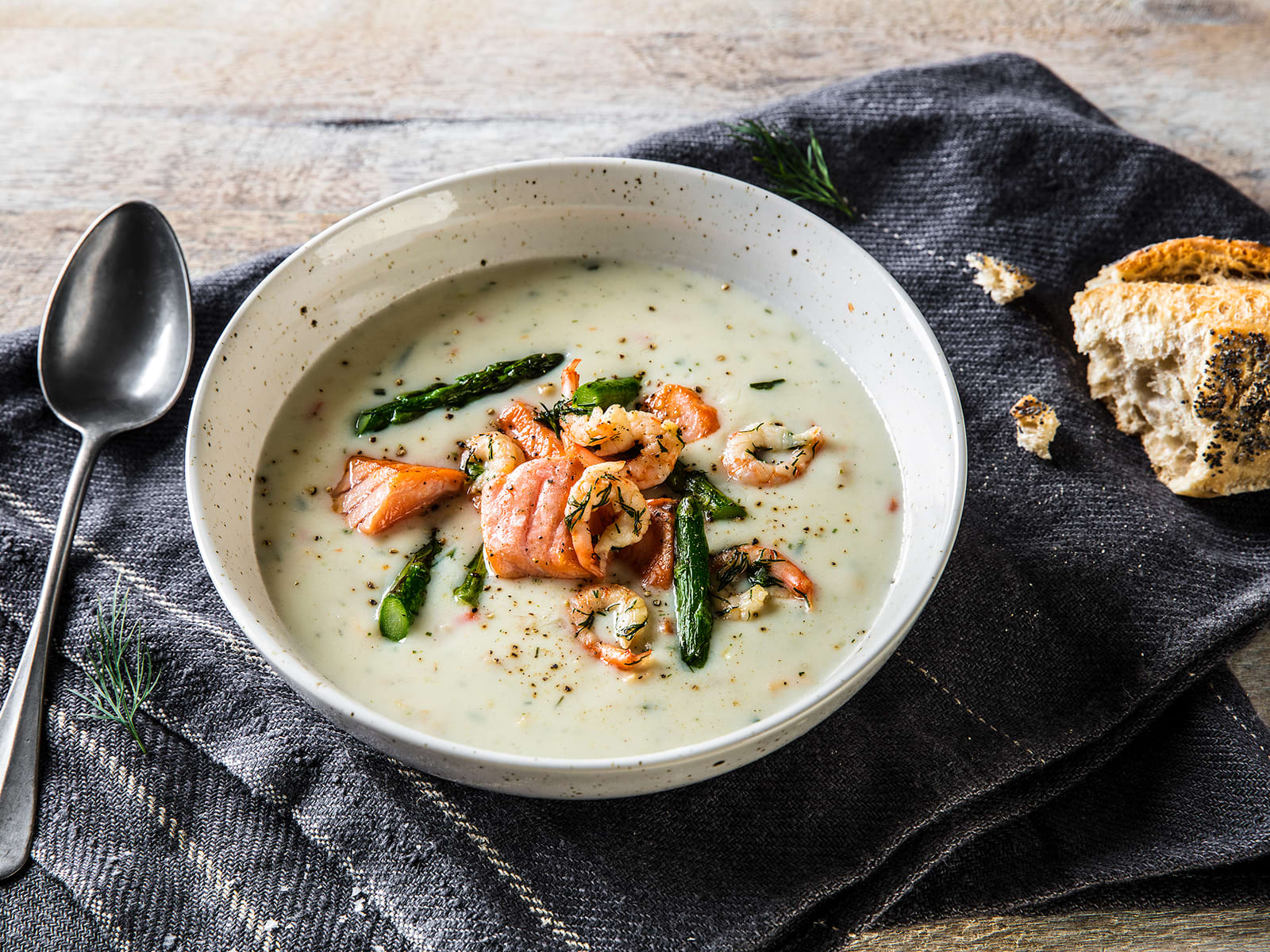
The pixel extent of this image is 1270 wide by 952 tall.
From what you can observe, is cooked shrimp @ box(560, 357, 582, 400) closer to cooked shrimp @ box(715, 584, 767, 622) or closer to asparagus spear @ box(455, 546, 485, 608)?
asparagus spear @ box(455, 546, 485, 608)

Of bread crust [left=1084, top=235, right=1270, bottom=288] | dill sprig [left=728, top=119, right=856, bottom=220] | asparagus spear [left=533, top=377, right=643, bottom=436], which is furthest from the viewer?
dill sprig [left=728, top=119, right=856, bottom=220]

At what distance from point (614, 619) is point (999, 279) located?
1.56 m

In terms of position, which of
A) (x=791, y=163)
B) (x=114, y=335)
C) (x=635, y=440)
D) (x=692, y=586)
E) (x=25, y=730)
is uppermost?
(x=791, y=163)

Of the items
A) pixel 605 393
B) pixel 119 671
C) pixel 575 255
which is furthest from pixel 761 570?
pixel 119 671

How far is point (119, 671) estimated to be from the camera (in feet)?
7.59

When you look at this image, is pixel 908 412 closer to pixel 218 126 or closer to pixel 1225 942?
pixel 1225 942

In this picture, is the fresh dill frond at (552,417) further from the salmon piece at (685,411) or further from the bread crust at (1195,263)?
the bread crust at (1195,263)

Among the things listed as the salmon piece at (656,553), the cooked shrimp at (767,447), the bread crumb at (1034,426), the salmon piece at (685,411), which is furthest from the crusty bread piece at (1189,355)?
the salmon piece at (656,553)

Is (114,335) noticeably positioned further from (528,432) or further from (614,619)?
(614,619)

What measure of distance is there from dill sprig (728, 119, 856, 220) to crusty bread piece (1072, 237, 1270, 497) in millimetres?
772

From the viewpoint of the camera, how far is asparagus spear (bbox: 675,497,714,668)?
81.5 inches

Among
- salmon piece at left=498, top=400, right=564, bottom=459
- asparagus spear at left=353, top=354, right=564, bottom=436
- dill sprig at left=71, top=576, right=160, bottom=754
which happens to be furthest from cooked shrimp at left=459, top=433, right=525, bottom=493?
dill sprig at left=71, top=576, right=160, bottom=754

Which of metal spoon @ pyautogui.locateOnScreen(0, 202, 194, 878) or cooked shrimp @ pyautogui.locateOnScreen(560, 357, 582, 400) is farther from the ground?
cooked shrimp @ pyautogui.locateOnScreen(560, 357, 582, 400)

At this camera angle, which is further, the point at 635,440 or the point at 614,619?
the point at 635,440
